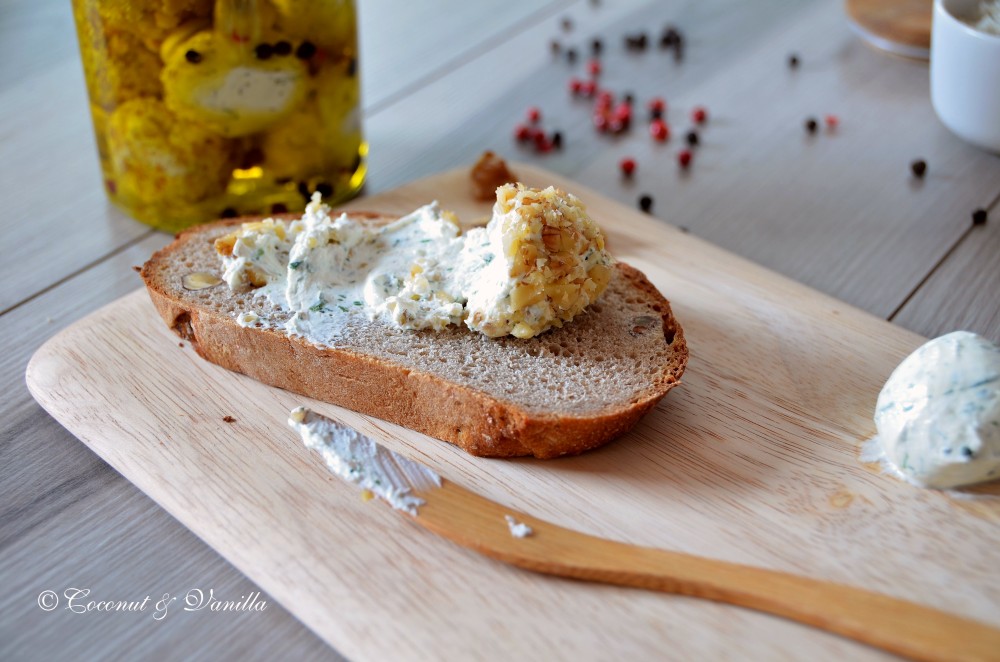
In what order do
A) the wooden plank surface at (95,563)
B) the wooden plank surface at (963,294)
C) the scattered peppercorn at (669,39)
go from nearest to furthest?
the wooden plank surface at (95,563)
the wooden plank surface at (963,294)
the scattered peppercorn at (669,39)

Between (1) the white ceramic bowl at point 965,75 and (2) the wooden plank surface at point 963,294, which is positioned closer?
(2) the wooden plank surface at point 963,294

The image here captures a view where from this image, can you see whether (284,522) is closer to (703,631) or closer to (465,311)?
(465,311)

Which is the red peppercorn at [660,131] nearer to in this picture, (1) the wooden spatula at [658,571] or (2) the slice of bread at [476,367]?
(2) the slice of bread at [476,367]

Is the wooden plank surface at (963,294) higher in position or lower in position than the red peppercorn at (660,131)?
lower

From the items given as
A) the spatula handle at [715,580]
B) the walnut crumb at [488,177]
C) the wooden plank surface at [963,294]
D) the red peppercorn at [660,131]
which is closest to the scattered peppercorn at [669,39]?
the red peppercorn at [660,131]

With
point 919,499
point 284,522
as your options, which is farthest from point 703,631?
point 284,522

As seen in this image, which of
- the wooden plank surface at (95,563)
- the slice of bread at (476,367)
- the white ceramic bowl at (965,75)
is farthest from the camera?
the white ceramic bowl at (965,75)

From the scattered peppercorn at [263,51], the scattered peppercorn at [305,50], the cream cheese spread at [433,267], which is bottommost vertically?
the cream cheese spread at [433,267]

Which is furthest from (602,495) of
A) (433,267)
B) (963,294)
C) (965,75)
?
(965,75)

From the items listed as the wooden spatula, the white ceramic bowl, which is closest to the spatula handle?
the wooden spatula
